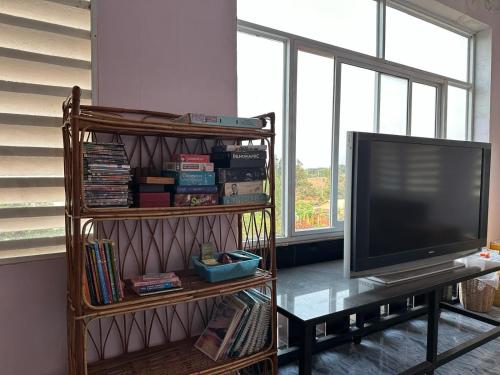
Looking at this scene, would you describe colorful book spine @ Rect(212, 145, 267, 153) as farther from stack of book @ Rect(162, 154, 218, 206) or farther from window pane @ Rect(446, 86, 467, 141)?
window pane @ Rect(446, 86, 467, 141)

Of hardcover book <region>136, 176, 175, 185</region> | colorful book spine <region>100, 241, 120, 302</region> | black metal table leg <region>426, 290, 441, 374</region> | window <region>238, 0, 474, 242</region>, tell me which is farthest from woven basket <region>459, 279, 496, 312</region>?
colorful book spine <region>100, 241, 120, 302</region>

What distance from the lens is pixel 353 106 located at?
249 cm

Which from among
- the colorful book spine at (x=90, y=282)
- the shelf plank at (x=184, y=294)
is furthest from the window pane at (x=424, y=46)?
the colorful book spine at (x=90, y=282)

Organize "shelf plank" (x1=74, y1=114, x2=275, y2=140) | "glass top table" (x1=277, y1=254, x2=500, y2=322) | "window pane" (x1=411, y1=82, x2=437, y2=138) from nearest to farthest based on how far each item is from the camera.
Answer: "shelf plank" (x1=74, y1=114, x2=275, y2=140) → "glass top table" (x1=277, y1=254, x2=500, y2=322) → "window pane" (x1=411, y1=82, x2=437, y2=138)

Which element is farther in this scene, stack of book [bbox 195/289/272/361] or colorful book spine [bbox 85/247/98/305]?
stack of book [bbox 195/289/272/361]

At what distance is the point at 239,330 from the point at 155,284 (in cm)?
41

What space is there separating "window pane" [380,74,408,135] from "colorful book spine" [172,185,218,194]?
182cm

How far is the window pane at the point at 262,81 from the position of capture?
77.5 inches

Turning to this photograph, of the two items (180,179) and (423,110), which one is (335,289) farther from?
(423,110)

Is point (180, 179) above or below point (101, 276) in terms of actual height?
above

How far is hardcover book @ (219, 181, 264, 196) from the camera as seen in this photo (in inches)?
53.8

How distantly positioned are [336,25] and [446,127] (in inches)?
62.3

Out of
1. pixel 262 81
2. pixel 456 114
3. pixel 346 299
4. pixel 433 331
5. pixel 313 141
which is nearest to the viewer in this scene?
pixel 346 299

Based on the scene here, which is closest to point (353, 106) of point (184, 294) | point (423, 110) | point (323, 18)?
point (323, 18)
